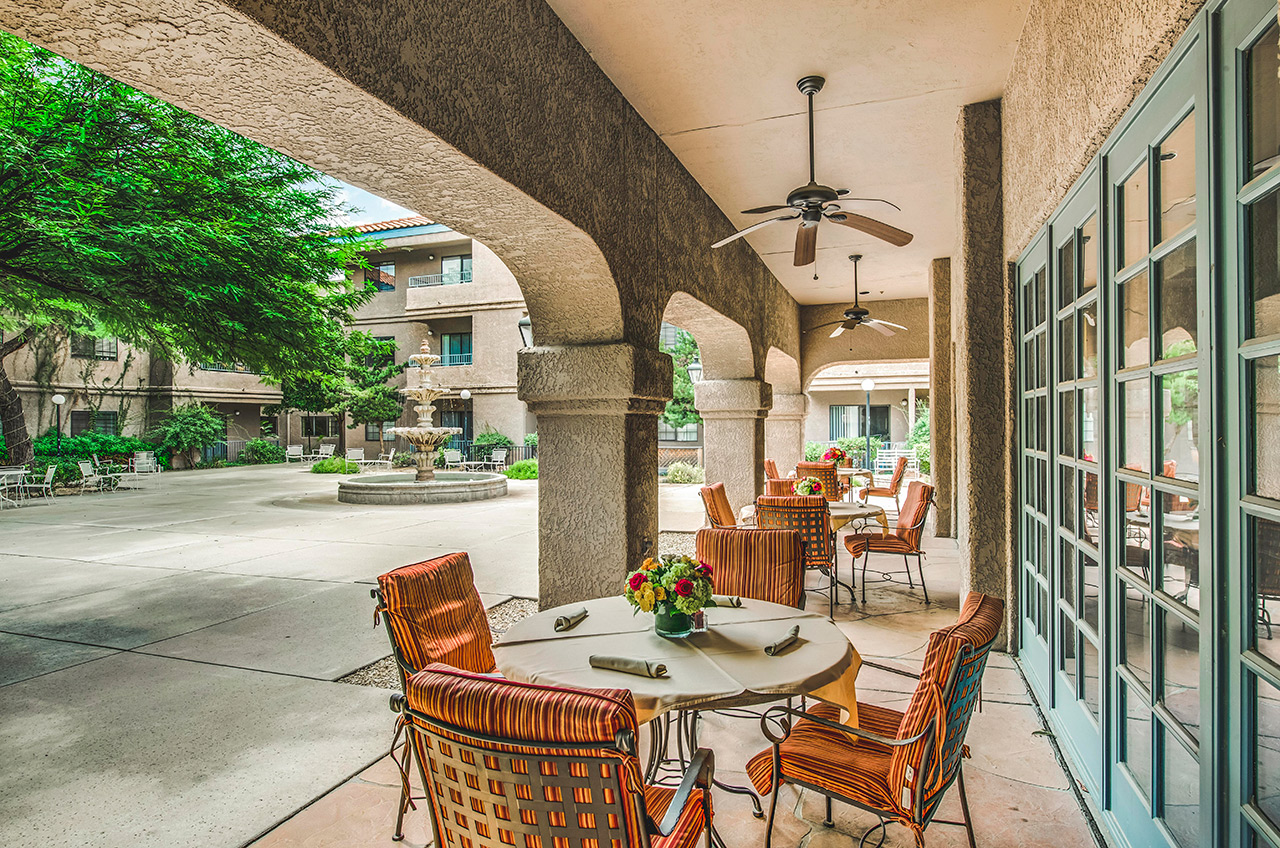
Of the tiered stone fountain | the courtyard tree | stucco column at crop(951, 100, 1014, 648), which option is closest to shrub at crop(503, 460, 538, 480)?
the tiered stone fountain

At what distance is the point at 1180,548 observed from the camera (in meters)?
1.67

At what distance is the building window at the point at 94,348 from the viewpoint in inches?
742

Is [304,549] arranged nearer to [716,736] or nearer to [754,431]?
[754,431]

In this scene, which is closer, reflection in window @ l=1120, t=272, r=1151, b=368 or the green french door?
the green french door

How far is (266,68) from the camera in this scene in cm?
193

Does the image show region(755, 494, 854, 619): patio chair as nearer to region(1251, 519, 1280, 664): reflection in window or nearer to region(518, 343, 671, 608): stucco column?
region(518, 343, 671, 608): stucco column

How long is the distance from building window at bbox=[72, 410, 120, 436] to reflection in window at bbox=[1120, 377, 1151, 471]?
23.2 meters

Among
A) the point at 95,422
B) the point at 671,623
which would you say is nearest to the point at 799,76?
the point at 671,623

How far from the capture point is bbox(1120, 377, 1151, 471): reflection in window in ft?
6.13

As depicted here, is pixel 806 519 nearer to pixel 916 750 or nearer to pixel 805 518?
pixel 805 518

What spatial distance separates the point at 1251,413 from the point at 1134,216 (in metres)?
0.91

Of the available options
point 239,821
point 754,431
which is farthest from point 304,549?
point 239,821

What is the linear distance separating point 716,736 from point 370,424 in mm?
23824

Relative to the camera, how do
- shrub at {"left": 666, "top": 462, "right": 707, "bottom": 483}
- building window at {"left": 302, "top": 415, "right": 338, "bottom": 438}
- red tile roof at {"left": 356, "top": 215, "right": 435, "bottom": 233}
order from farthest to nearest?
1. building window at {"left": 302, "top": 415, "right": 338, "bottom": 438}
2. red tile roof at {"left": 356, "top": 215, "right": 435, "bottom": 233}
3. shrub at {"left": 666, "top": 462, "right": 707, "bottom": 483}
